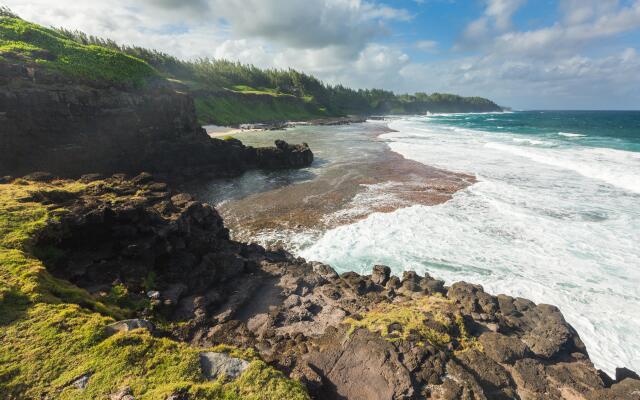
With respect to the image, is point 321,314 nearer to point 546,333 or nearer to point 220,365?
point 220,365

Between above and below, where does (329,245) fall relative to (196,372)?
below

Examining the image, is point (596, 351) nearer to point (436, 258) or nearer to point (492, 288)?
point (492, 288)

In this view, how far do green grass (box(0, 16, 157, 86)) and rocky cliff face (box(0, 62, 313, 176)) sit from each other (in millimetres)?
1521

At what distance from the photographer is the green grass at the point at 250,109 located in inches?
3356

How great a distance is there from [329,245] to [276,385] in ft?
36.9

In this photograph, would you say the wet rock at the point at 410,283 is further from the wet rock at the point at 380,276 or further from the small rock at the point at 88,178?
the small rock at the point at 88,178

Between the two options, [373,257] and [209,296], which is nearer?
[209,296]

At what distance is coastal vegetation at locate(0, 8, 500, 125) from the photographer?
88.3ft

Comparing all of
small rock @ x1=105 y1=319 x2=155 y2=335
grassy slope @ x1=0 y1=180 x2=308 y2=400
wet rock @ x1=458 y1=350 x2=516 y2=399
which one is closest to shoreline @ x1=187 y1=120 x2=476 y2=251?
small rock @ x1=105 y1=319 x2=155 y2=335

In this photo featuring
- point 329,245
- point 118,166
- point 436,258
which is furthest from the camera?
point 118,166

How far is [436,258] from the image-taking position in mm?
14891

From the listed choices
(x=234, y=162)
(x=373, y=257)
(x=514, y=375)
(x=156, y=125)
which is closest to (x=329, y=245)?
(x=373, y=257)

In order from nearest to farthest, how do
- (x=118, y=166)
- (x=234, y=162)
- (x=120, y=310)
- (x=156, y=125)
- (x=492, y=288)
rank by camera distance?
1. (x=120, y=310)
2. (x=492, y=288)
3. (x=118, y=166)
4. (x=156, y=125)
5. (x=234, y=162)

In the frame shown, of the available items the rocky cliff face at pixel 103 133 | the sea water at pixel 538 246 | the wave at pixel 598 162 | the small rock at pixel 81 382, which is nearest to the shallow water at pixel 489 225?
the sea water at pixel 538 246
